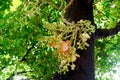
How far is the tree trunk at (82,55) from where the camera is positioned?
307 centimetres

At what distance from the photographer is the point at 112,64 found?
705 cm

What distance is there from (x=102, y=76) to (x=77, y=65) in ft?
15.7

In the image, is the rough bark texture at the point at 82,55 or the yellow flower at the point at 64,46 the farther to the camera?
the rough bark texture at the point at 82,55

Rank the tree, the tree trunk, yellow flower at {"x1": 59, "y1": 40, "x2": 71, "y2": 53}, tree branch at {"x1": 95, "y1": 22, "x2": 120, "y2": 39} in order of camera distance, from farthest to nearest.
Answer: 1. tree branch at {"x1": 95, "y1": 22, "x2": 120, "y2": 39}
2. the tree
3. the tree trunk
4. yellow flower at {"x1": 59, "y1": 40, "x2": 71, "y2": 53}

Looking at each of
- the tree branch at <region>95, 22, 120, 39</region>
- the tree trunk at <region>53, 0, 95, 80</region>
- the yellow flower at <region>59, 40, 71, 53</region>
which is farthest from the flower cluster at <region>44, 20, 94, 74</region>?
the tree branch at <region>95, 22, 120, 39</region>

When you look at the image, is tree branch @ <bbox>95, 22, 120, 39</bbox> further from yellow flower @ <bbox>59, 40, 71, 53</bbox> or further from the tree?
yellow flower @ <bbox>59, 40, 71, 53</bbox>

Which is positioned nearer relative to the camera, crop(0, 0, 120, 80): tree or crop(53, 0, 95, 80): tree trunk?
crop(53, 0, 95, 80): tree trunk

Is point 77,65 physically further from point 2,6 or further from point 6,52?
point 6,52

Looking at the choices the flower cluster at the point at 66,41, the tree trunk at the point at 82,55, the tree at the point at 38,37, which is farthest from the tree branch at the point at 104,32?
the flower cluster at the point at 66,41

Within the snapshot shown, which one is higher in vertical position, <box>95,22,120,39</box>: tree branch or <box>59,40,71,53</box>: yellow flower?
<box>95,22,120,39</box>: tree branch

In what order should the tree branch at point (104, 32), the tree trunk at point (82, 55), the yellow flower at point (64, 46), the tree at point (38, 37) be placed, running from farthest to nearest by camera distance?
1. the tree branch at point (104, 32)
2. the tree at point (38, 37)
3. the tree trunk at point (82, 55)
4. the yellow flower at point (64, 46)

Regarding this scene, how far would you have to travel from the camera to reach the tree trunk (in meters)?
3.07

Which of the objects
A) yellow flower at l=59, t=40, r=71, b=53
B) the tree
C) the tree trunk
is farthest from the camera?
the tree

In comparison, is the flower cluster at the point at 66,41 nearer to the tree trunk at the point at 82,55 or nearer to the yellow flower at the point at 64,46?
the yellow flower at the point at 64,46
